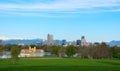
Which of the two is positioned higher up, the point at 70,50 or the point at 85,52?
the point at 70,50

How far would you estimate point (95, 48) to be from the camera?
435 ft

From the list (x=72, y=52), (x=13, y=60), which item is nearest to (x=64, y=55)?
(x=72, y=52)

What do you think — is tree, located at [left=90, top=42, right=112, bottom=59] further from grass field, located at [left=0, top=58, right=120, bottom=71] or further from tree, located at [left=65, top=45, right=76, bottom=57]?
grass field, located at [left=0, top=58, right=120, bottom=71]

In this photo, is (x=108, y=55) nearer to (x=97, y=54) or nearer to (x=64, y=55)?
(x=97, y=54)

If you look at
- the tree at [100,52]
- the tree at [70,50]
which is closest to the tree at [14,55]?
the tree at [70,50]

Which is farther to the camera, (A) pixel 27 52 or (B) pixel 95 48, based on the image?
(A) pixel 27 52

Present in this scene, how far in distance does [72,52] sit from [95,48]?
36.5 feet

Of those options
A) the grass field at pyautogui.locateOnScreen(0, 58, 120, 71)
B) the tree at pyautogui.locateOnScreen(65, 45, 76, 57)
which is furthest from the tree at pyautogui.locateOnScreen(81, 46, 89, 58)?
the grass field at pyautogui.locateOnScreen(0, 58, 120, 71)
